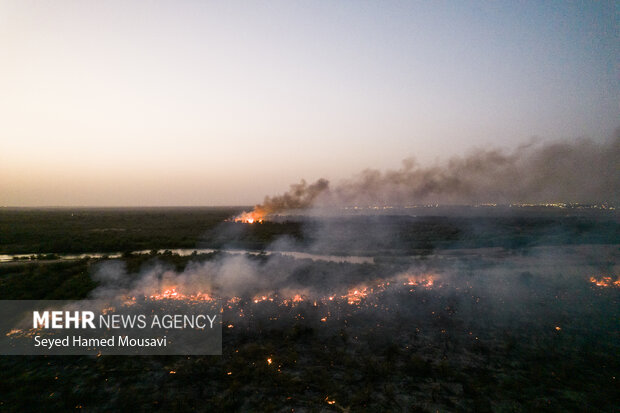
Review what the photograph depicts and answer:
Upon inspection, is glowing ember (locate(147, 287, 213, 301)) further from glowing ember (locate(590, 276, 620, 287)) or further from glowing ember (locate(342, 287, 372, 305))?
glowing ember (locate(590, 276, 620, 287))

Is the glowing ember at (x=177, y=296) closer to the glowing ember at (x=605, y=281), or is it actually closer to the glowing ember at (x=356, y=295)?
the glowing ember at (x=356, y=295)

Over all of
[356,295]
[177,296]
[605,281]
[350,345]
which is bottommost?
[605,281]

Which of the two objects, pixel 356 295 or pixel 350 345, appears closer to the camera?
pixel 350 345

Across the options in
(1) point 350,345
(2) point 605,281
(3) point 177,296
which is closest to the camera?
(1) point 350,345

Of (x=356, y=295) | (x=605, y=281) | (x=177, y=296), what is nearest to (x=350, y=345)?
(x=356, y=295)

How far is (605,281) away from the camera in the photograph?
20703 mm

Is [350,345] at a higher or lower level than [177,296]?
lower

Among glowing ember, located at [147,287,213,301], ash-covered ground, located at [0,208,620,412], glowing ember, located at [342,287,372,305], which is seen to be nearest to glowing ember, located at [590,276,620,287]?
ash-covered ground, located at [0,208,620,412]

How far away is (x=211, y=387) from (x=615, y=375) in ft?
40.6

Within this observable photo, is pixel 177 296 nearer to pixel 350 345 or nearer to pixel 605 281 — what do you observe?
pixel 350 345

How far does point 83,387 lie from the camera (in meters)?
8.85

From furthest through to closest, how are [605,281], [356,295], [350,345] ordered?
[605,281], [356,295], [350,345]

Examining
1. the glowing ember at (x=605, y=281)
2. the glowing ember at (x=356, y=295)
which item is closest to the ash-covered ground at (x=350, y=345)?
the glowing ember at (x=356, y=295)

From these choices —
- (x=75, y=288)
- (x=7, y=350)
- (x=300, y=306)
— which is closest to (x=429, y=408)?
(x=300, y=306)
